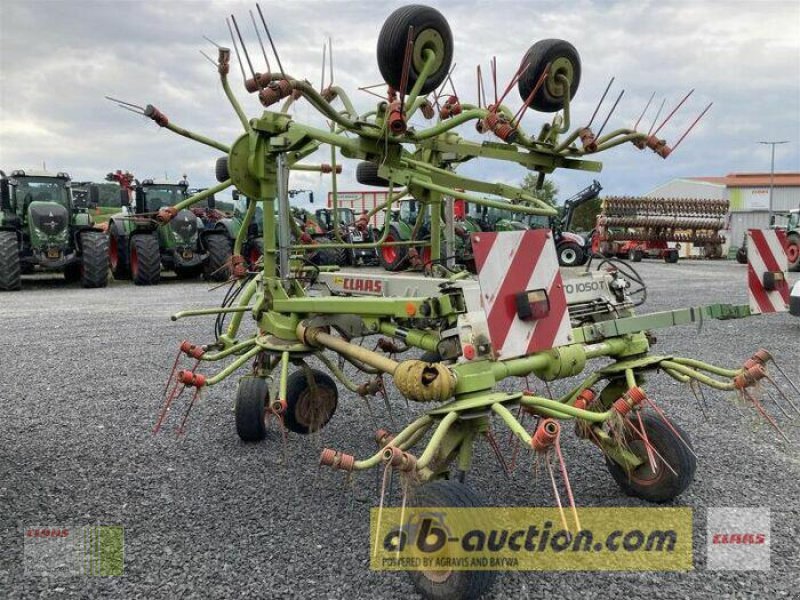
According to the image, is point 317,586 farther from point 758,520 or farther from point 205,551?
point 758,520

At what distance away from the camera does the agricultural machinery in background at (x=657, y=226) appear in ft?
→ 85.0

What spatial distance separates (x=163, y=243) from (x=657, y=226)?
1915cm

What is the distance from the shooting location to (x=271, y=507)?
348cm

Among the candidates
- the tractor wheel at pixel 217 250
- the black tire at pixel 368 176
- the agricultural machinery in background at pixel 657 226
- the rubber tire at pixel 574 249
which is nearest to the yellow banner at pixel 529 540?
the black tire at pixel 368 176

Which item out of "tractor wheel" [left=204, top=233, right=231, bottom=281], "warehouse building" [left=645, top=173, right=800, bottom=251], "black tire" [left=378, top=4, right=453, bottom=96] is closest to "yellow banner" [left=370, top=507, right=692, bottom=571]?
"black tire" [left=378, top=4, right=453, bottom=96]

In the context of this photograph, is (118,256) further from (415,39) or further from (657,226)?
(657,226)

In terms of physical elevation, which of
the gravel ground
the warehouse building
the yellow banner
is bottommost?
the gravel ground

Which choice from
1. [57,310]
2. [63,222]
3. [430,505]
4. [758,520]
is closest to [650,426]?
[758,520]

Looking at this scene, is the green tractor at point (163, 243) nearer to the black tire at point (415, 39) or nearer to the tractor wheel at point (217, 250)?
the tractor wheel at point (217, 250)

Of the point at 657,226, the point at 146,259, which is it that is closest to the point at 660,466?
the point at 146,259

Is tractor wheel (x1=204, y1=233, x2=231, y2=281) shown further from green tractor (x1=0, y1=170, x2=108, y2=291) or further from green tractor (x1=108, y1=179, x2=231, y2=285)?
green tractor (x1=0, y1=170, x2=108, y2=291)

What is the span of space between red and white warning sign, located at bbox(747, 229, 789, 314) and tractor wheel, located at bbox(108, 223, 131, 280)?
15.9m

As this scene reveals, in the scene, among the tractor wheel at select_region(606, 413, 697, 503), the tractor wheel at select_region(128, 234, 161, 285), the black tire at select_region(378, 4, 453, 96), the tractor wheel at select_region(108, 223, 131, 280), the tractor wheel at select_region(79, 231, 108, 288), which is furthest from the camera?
the tractor wheel at select_region(108, 223, 131, 280)

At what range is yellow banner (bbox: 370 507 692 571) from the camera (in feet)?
8.52
